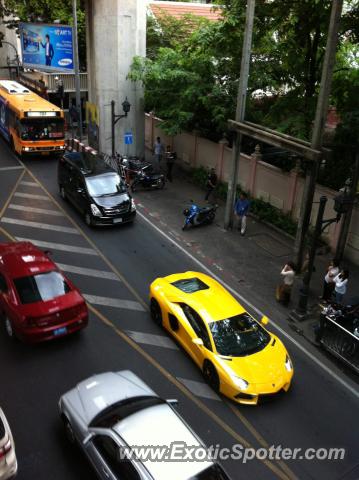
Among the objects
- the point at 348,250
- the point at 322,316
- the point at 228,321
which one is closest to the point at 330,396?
the point at 322,316

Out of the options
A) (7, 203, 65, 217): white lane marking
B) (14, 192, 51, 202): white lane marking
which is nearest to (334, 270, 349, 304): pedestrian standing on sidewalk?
(7, 203, 65, 217): white lane marking

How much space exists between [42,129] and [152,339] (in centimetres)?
1652

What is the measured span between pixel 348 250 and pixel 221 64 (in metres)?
9.96

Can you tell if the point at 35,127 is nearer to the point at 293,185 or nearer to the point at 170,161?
the point at 170,161

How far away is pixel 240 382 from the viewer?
943 cm

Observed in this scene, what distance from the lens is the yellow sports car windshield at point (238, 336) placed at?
10.0 m

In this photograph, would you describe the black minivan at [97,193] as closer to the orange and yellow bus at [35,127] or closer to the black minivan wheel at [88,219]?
the black minivan wheel at [88,219]

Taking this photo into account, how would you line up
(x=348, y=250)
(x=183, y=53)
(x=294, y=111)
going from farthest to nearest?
(x=183, y=53), (x=294, y=111), (x=348, y=250)

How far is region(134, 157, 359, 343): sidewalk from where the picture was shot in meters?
13.9

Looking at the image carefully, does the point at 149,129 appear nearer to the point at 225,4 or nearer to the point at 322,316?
the point at 225,4

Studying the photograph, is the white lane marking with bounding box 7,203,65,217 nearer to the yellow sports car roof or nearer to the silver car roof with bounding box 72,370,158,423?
the yellow sports car roof

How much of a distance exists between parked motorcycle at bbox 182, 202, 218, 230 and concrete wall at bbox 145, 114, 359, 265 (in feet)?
8.44

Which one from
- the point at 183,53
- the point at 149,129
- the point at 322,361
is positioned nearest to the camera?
the point at 322,361

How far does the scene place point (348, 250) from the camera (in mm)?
16141
